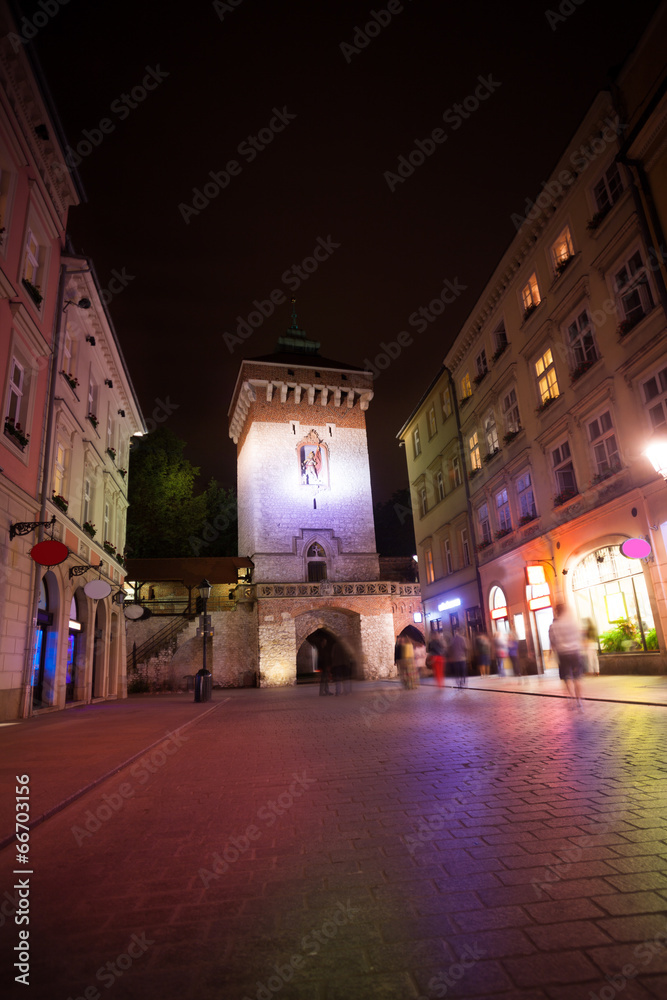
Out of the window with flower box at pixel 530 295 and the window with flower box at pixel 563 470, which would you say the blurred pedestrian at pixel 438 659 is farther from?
the window with flower box at pixel 530 295

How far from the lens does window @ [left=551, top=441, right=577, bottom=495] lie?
18875 millimetres

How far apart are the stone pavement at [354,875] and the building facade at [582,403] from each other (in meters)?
9.84

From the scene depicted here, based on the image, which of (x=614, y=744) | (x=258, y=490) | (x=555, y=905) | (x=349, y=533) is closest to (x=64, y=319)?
(x=614, y=744)

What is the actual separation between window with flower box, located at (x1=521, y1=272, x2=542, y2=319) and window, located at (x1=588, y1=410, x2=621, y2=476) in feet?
18.9

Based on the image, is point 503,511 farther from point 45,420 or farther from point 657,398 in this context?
point 45,420

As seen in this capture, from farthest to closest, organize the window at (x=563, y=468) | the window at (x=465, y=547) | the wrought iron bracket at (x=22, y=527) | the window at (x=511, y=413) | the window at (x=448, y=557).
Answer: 1. the window at (x=448, y=557)
2. the window at (x=465, y=547)
3. the window at (x=511, y=413)
4. the window at (x=563, y=468)
5. the wrought iron bracket at (x=22, y=527)

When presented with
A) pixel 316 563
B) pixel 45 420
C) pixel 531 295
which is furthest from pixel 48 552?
pixel 316 563

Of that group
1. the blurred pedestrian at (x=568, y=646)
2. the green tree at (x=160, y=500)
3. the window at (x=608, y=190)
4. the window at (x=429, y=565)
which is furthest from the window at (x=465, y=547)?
the green tree at (x=160, y=500)

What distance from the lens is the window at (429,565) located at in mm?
32603

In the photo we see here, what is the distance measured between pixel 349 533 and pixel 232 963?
1538 inches

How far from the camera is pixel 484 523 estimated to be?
26.0 m

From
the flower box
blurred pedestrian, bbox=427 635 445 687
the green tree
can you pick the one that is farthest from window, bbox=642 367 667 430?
the green tree

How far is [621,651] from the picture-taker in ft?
53.8

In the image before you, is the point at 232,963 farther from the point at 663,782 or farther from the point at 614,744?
the point at 614,744
